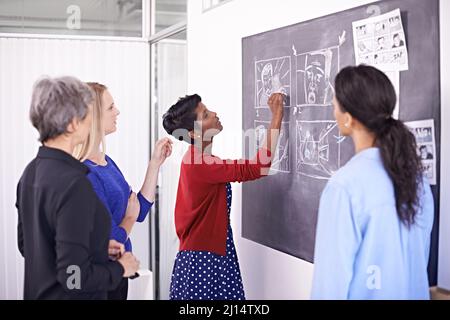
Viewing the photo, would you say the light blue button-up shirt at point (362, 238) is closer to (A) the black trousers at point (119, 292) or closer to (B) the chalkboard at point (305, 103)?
(B) the chalkboard at point (305, 103)

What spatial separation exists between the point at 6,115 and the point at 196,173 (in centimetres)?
254

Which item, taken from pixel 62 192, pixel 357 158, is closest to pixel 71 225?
pixel 62 192

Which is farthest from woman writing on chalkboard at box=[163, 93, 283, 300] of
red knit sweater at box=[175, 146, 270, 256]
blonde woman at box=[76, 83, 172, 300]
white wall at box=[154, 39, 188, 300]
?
white wall at box=[154, 39, 188, 300]

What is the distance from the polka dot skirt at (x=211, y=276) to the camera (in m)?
2.89

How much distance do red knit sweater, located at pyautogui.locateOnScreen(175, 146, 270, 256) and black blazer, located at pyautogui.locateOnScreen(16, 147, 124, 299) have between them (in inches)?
41.0

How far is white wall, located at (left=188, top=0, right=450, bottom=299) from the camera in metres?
2.82

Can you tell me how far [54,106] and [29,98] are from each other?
3.17m

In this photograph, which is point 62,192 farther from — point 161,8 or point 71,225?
point 161,8

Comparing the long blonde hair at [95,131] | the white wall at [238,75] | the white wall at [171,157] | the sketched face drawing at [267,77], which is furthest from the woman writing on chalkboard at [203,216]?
the white wall at [171,157]

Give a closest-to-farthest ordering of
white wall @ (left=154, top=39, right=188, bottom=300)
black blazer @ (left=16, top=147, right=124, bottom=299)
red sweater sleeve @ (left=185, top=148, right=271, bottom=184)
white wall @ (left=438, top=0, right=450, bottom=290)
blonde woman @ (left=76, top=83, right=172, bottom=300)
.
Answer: black blazer @ (left=16, top=147, right=124, bottom=299), white wall @ (left=438, top=0, right=450, bottom=290), blonde woman @ (left=76, top=83, right=172, bottom=300), red sweater sleeve @ (left=185, top=148, right=271, bottom=184), white wall @ (left=154, top=39, right=188, bottom=300)

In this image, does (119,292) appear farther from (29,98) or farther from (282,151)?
(29,98)

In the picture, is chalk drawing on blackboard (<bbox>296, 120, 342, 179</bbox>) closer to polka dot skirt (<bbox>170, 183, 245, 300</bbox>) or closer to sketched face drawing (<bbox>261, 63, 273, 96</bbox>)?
sketched face drawing (<bbox>261, 63, 273, 96</bbox>)

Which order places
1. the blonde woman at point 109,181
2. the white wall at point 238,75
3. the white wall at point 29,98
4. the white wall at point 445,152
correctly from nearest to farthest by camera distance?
1. the white wall at point 445,152
2. the blonde woman at point 109,181
3. the white wall at point 238,75
4. the white wall at point 29,98

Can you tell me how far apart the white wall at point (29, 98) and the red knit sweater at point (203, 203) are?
84.9 inches
